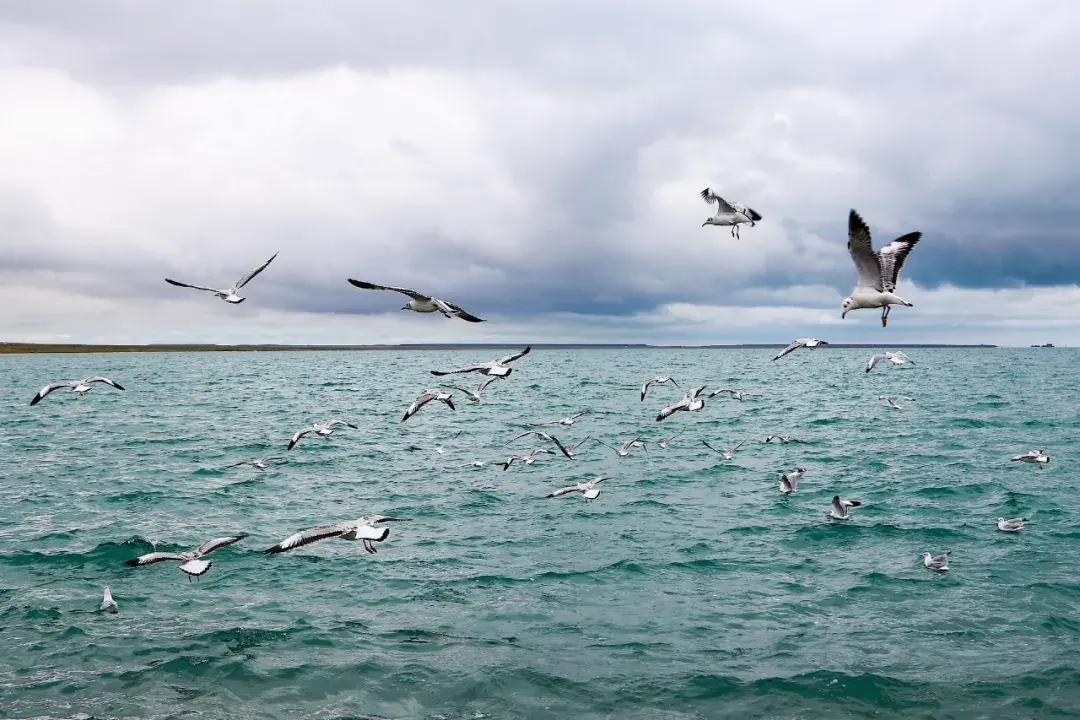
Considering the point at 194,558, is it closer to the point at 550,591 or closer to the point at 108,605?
the point at 108,605

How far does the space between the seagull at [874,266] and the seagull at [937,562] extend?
6349 mm

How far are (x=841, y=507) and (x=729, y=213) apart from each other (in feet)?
28.5

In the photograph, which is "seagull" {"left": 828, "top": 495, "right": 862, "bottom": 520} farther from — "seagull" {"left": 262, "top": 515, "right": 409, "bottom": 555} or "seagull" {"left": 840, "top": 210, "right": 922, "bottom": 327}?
"seagull" {"left": 262, "top": 515, "right": 409, "bottom": 555}

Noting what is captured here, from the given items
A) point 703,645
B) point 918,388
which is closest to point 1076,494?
point 703,645

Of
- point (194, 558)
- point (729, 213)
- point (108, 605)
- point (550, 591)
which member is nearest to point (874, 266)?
point (729, 213)

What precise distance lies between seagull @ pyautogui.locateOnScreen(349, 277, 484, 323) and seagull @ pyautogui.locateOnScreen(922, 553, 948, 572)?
463 inches

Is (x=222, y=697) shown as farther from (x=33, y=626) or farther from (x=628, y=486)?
(x=628, y=486)

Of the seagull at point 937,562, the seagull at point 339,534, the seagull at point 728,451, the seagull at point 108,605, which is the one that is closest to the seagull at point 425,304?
the seagull at point 339,534

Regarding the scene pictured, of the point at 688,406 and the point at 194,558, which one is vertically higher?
the point at 688,406

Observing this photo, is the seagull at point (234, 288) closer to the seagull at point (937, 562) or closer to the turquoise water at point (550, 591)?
the turquoise water at point (550, 591)

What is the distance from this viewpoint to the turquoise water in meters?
12.2

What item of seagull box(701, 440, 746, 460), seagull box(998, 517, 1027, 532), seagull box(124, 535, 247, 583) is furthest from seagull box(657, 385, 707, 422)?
seagull box(124, 535, 247, 583)

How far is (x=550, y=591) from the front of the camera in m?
16.7

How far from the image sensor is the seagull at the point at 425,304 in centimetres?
1375
